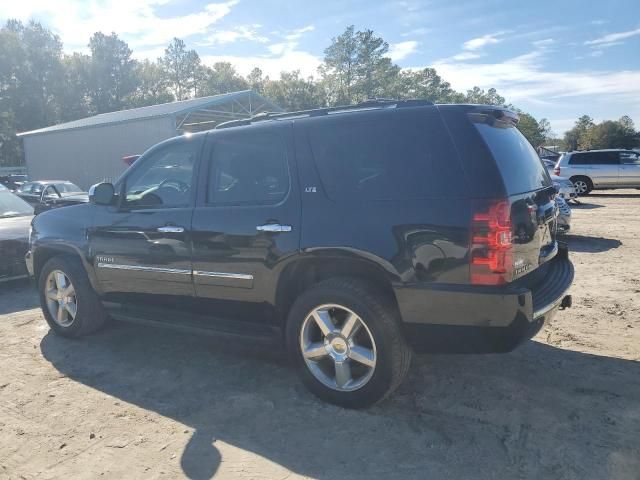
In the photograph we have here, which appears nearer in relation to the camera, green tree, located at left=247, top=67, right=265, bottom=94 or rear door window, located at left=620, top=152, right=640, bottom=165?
rear door window, located at left=620, top=152, right=640, bottom=165

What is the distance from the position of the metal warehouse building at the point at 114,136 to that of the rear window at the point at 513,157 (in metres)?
20.0

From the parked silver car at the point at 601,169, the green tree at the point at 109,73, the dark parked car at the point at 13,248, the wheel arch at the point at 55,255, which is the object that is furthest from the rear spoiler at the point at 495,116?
the green tree at the point at 109,73

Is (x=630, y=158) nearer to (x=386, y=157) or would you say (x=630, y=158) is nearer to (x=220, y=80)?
(x=386, y=157)

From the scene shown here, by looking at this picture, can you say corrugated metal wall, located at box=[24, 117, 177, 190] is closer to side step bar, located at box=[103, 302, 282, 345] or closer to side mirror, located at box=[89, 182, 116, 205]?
side mirror, located at box=[89, 182, 116, 205]

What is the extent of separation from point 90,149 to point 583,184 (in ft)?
75.6

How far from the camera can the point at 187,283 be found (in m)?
4.04

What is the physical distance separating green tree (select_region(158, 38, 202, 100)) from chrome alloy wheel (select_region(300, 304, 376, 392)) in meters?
81.9

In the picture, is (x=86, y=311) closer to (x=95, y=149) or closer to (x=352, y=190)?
(x=352, y=190)

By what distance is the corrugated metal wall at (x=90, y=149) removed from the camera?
22969 mm

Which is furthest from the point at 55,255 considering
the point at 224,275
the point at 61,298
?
the point at 224,275

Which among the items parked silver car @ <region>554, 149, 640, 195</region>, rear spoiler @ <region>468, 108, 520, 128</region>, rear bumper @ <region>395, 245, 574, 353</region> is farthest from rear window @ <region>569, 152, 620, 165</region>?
rear bumper @ <region>395, 245, 574, 353</region>

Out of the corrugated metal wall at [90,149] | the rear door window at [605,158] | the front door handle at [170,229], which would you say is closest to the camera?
the front door handle at [170,229]

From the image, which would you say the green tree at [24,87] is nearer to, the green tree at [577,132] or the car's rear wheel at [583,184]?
the car's rear wheel at [583,184]

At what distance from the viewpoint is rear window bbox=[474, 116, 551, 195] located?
3.14 metres
